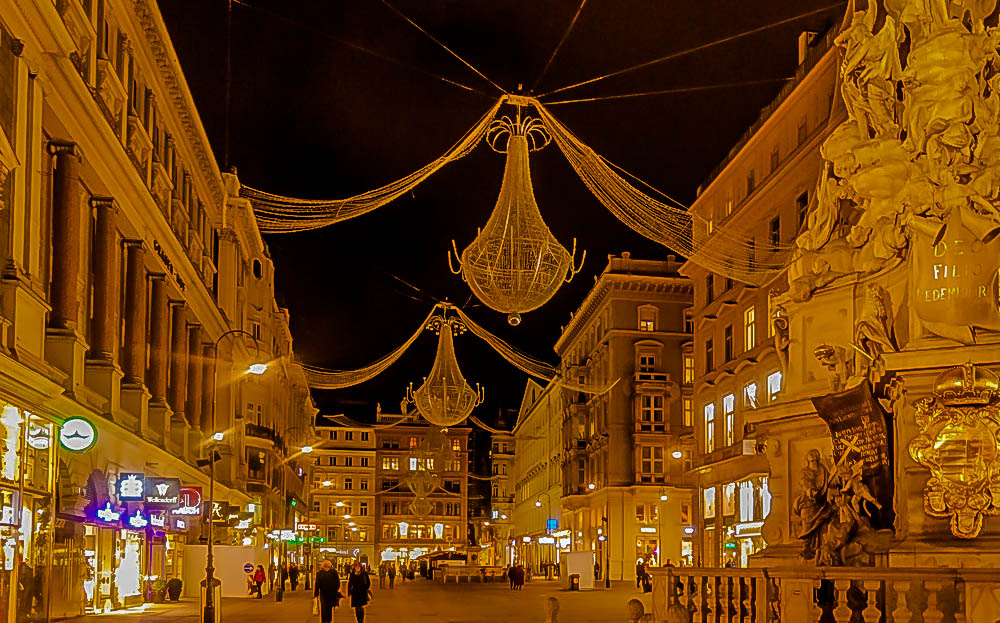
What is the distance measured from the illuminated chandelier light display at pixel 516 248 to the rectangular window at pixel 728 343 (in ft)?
114

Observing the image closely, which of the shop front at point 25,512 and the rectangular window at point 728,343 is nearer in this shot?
the shop front at point 25,512

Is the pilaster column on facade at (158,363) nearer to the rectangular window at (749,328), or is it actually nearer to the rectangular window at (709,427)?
the rectangular window at (749,328)

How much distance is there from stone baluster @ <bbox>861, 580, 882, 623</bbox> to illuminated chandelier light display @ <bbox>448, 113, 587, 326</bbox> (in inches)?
371

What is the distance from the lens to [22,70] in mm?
23469

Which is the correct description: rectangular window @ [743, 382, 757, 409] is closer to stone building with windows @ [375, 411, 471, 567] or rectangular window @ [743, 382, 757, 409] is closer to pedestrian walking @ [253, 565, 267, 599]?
pedestrian walking @ [253, 565, 267, 599]

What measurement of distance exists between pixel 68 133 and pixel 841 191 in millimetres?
18034

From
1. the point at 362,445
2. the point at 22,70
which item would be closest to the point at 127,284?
the point at 22,70

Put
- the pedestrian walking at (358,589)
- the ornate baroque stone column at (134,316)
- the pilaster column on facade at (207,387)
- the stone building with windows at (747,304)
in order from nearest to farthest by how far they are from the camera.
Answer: the pedestrian walking at (358,589), the ornate baroque stone column at (134,316), the stone building with windows at (747,304), the pilaster column on facade at (207,387)

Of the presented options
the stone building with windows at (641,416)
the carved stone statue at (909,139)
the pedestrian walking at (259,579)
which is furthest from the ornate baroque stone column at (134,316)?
the stone building with windows at (641,416)

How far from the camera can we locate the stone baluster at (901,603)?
15117 mm

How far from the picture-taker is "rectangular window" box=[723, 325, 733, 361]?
5799cm

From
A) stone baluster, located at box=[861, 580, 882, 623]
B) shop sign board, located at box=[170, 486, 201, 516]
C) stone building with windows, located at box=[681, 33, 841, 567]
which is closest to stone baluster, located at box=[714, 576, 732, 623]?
stone baluster, located at box=[861, 580, 882, 623]

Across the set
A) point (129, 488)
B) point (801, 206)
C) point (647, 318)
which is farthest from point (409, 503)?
point (129, 488)

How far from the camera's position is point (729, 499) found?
58.0 m
